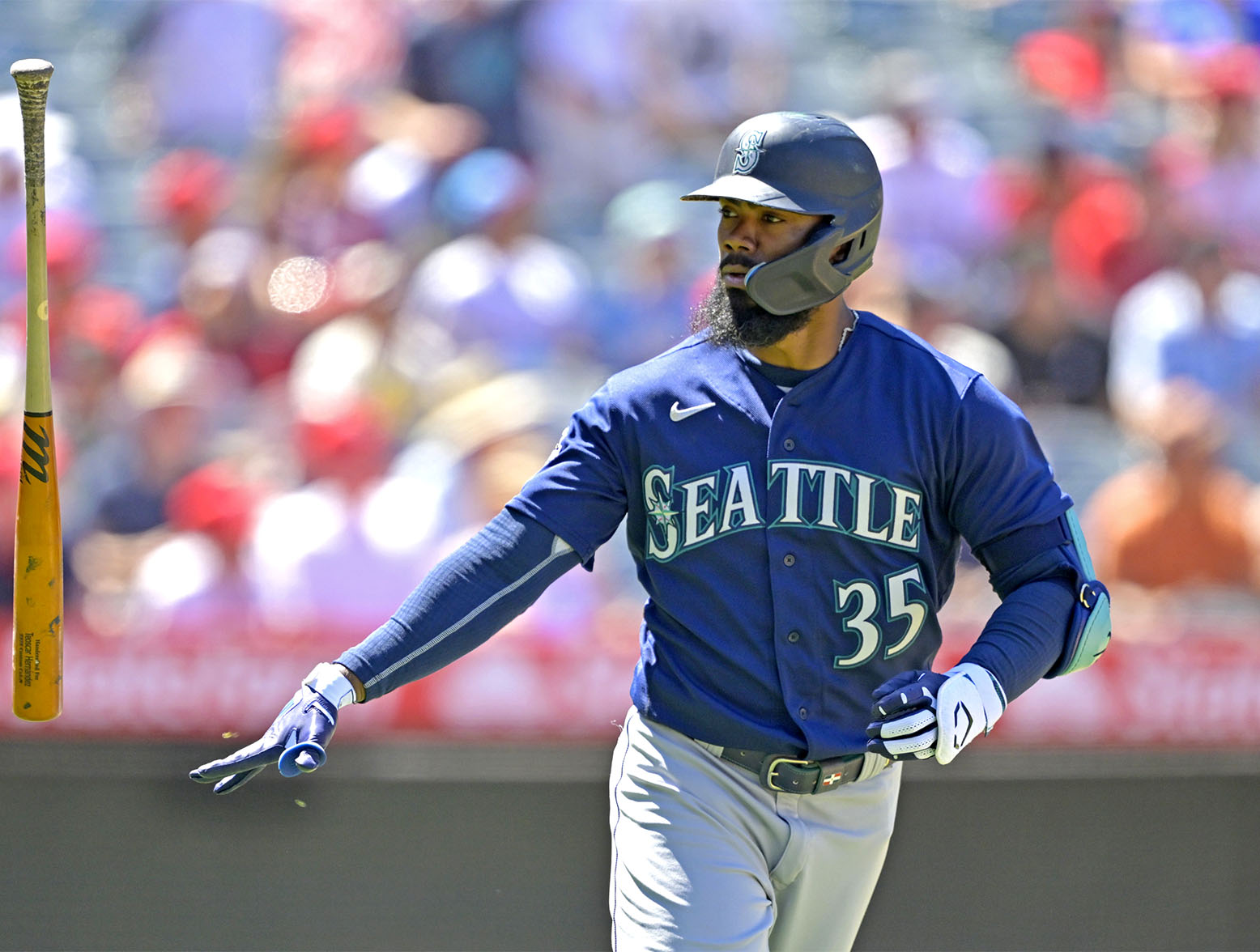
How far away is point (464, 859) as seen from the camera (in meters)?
4.50

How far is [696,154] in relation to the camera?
21.8 feet

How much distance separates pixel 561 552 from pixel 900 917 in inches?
91.9

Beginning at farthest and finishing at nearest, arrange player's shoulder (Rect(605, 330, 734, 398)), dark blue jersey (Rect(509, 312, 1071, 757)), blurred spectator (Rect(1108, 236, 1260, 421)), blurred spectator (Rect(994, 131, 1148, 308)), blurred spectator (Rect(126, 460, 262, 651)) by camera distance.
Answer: blurred spectator (Rect(994, 131, 1148, 308)) < blurred spectator (Rect(1108, 236, 1260, 421)) < blurred spectator (Rect(126, 460, 262, 651)) < player's shoulder (Rect(605, 330, 734, 398)) < dark blue jersey (Rect(509, 312, 1071, 757))

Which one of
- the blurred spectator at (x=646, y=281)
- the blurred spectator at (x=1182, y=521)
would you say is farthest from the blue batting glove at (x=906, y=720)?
the blurred spectator at (x=646, y=281)

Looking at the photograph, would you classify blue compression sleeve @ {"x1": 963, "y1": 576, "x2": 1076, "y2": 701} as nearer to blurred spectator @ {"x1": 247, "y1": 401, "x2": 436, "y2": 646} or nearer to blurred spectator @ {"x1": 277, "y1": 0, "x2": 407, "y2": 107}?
blurred spectator @ {"x1": 247, "y1": 401, "x2": 436, "y2": 646}

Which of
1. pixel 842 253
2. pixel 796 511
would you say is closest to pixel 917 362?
pixel 842 253

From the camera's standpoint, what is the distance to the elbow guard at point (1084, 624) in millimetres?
2584

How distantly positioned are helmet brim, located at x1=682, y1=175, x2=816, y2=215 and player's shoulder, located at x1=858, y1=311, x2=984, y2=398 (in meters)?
0.26

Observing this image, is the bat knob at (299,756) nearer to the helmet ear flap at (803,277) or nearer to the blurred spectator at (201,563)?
the helmet ear flap at (803,277)

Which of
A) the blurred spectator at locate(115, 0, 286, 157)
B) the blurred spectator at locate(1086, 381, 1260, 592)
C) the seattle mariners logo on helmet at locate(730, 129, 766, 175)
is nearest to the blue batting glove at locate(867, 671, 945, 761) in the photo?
the seattle mariners logo on helmet at locate(730, 129, 766, 175)

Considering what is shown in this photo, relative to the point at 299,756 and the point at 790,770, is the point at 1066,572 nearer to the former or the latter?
the point at 790,770

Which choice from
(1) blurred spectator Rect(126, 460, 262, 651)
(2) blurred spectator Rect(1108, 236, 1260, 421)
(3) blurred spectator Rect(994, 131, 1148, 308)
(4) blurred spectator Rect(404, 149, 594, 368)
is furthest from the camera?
(3) blurred spectator Rect(994, 131, 1148, 308)

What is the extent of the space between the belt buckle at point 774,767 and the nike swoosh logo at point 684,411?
587mm

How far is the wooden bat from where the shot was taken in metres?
2.61
